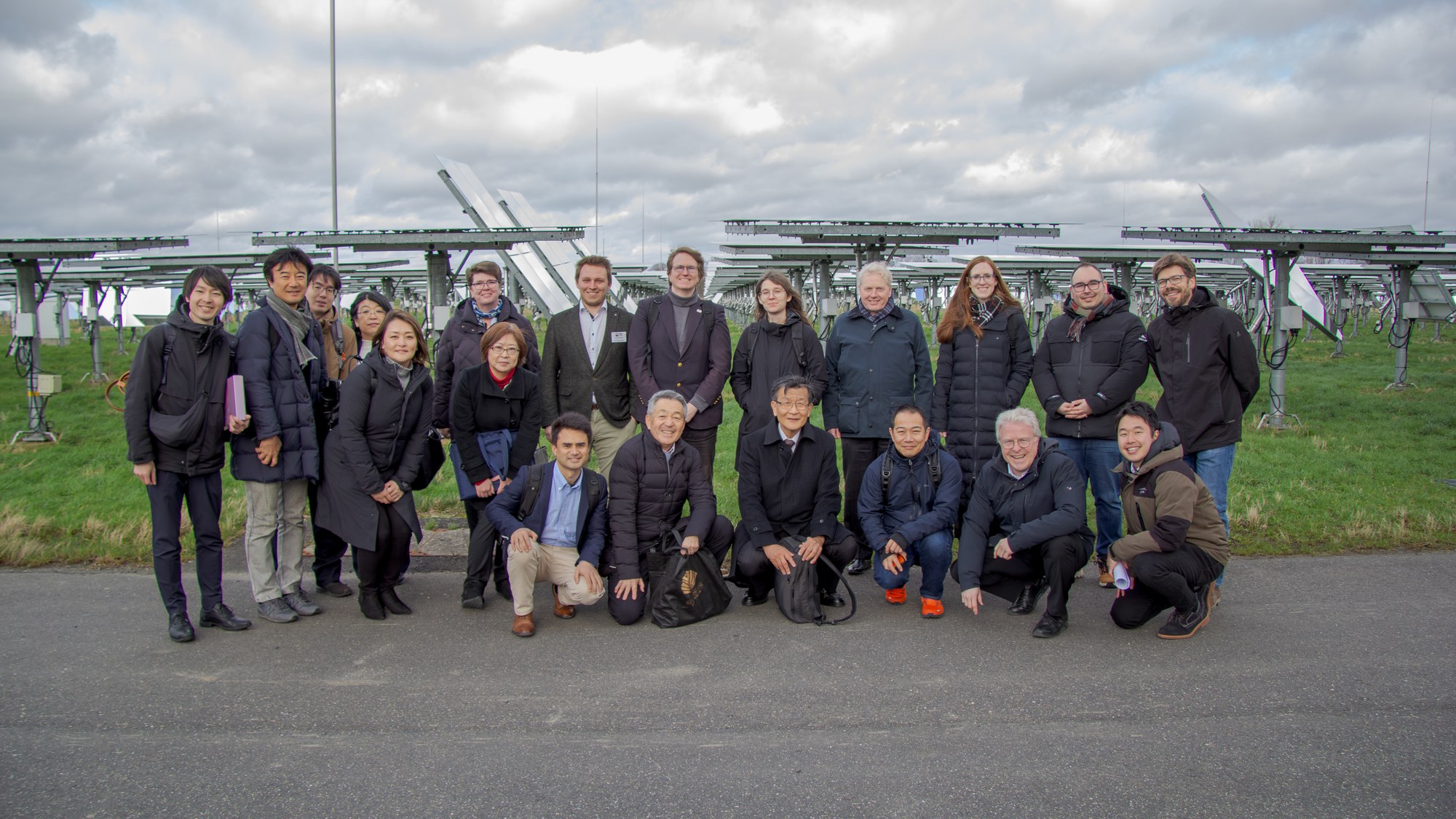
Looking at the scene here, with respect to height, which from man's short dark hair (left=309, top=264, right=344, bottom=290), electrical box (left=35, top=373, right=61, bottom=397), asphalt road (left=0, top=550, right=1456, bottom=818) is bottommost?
asphalt road (left=0, top=550, right=1456, bottom=818)

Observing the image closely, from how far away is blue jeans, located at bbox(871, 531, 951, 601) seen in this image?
510cm

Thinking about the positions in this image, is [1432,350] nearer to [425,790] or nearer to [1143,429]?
[1143,429]

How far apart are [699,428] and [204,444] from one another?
298 cm

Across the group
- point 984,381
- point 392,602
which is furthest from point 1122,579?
point 392,602

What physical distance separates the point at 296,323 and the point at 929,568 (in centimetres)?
409

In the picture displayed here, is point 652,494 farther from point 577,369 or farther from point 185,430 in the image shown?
point 185,430

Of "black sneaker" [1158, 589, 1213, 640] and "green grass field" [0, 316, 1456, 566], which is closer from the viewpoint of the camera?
"black sneaker" [1158, 589, 1213, 640]

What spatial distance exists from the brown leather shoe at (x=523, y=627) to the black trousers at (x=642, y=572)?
457 mm

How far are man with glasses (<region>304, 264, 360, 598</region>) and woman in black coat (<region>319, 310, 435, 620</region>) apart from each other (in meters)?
0.24

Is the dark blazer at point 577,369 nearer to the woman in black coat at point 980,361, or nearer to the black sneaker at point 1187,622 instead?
the woman in black coat at point 980,361

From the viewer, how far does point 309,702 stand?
3.83m

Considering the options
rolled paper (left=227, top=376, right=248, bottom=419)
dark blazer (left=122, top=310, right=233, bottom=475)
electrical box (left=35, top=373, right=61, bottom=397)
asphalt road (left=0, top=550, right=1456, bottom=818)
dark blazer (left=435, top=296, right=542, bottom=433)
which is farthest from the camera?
electrical box (left=35, top=373, right=61, bottom=397)

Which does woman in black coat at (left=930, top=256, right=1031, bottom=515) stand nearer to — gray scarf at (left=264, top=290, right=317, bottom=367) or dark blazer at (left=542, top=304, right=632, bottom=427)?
dark blazer at (left=542, top=304, right=632, bottom=427)

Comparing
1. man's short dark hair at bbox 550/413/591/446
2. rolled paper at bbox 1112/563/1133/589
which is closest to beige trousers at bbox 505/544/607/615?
man's short dark hair at bbox 550/413/591/446
